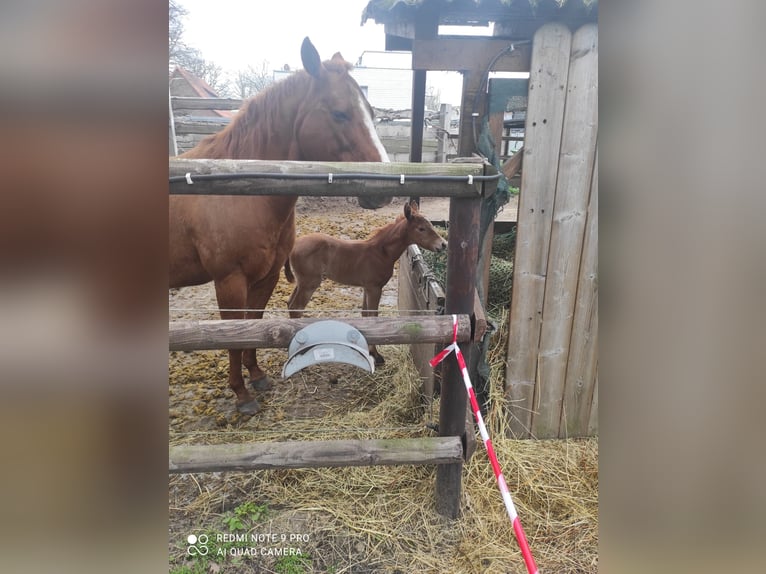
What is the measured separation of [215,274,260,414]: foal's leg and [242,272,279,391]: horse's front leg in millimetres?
241

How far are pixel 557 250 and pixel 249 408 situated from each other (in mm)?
2296

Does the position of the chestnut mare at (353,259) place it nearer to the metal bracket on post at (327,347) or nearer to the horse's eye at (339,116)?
the horse's eye at (339,116)

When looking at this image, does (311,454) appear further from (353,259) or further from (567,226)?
(353,259)

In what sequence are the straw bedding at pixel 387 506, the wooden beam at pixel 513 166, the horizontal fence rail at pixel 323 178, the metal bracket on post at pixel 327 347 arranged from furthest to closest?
the wooden beam at pixel 513 166
the straw bedding at pixel 387 506
the horizontal fence rail at pixel 323 178
the metal bracket on post at pixel 327 347

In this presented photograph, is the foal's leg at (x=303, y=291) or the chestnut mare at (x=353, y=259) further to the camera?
the foal's leg at (x=303, y=291)

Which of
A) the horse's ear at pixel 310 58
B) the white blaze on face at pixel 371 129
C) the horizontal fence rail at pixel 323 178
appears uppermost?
the horse's ear at pixel 310 58

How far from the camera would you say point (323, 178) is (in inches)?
62.1

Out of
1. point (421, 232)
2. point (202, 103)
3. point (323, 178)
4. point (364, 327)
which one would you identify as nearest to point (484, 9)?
point (323, 178)

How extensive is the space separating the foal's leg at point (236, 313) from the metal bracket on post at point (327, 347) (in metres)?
1.60

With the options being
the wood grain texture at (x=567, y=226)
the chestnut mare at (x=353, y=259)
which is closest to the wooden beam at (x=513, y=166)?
the wood grain texture at (x=567, y=226)

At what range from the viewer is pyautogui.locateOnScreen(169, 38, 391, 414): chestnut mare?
2.78 metres

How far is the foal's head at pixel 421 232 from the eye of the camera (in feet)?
12.7
